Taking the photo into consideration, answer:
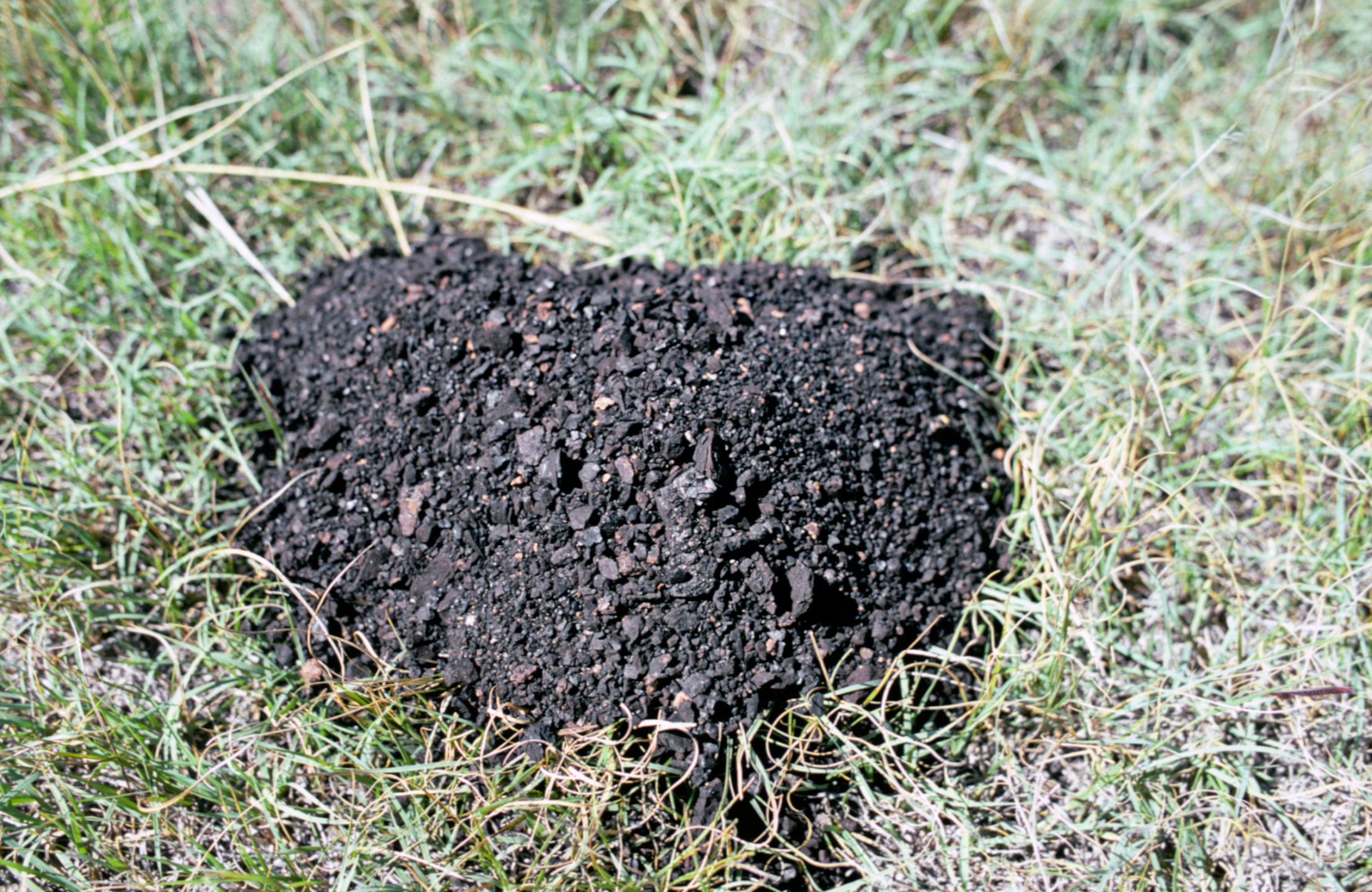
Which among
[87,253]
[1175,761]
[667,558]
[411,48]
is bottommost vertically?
[1175,761]

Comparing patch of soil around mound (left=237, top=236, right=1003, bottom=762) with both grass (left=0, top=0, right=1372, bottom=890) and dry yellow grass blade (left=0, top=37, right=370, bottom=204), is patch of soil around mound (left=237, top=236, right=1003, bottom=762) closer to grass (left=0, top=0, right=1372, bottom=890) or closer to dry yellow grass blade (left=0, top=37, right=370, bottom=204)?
grass (left=0, top=0, right=1372, bottom=890)

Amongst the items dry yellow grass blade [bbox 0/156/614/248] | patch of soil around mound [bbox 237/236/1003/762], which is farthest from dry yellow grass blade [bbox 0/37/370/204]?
patch of soil around mound [bbox 237/236/1003/762]

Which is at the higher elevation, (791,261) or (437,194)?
(437,194)

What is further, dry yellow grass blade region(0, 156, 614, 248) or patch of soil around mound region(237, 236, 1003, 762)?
dry yellow grass blade region(0, 156, 614, 248)

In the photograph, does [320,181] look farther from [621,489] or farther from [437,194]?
[621,489]

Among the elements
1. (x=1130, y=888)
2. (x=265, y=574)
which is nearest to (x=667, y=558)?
(x=265, y=574)

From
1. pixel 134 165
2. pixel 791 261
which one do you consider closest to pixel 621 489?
pixel 791 261

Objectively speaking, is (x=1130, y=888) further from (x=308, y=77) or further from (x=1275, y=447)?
(x=308, y=77)
